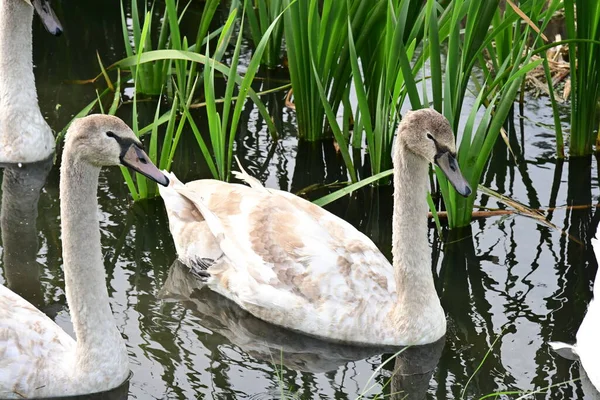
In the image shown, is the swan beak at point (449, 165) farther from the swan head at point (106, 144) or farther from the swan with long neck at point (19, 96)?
the swan with long neck at point (19, 96)

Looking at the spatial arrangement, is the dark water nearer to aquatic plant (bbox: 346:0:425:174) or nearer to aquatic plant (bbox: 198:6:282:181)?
aquatic plant (bbox: 346:0:425:174)

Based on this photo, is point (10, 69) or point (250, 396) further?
point (10, 69)

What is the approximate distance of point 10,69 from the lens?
335 inches

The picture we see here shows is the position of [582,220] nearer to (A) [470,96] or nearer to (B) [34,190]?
(A) [470,96]

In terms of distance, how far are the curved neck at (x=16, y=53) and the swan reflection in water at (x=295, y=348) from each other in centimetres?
252

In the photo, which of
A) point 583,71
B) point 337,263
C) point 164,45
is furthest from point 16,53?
point 583,71

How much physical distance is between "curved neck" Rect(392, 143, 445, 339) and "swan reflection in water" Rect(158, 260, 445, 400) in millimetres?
180

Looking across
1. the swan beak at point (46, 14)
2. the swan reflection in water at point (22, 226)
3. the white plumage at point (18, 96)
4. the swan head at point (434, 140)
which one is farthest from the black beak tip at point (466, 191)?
the white plumage at point (18, 96)

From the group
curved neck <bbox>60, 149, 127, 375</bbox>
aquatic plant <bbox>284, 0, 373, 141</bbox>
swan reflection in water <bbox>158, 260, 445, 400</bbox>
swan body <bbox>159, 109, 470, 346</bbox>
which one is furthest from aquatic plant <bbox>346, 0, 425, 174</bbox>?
curved neck <bbox>60, 149, 127, 375</bbox>

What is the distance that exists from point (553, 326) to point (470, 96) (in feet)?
12.1

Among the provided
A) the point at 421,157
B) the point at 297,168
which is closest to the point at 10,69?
the point at 297,168

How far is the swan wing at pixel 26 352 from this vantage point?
5.45 metres

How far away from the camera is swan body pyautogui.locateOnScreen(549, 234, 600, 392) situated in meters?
5.75

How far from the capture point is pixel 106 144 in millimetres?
5230
